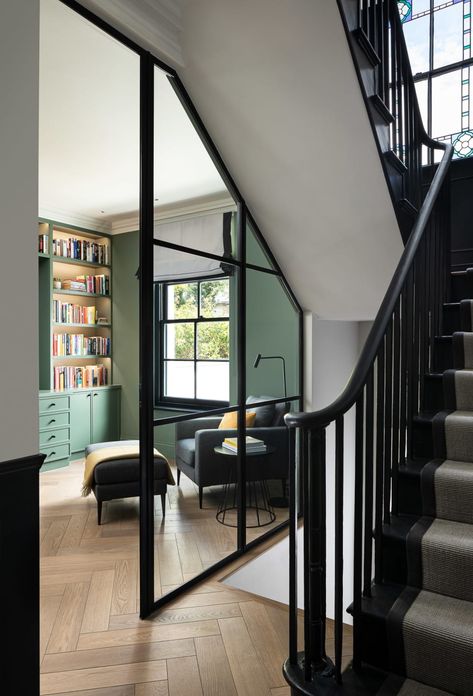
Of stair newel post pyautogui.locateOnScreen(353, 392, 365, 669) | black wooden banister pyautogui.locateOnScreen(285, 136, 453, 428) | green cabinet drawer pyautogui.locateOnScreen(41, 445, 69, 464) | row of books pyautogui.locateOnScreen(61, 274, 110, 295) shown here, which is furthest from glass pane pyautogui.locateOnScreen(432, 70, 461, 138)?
green cabinet drawer pyautogui.locateOnScreen(41, 445, 69, 464)

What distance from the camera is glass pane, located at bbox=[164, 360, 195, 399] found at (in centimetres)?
266

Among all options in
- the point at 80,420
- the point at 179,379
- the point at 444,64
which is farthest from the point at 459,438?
the point at 80,420

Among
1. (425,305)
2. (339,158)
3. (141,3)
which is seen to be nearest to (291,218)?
(339,158)

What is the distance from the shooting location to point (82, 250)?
230 inches

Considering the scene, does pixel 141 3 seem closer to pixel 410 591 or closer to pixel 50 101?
pixel 50 101

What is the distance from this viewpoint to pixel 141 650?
212 cm

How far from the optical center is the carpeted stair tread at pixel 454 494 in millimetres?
1671

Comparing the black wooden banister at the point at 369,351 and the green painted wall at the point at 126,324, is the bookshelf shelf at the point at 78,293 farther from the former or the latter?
the black wooden banister at the point at 369,351

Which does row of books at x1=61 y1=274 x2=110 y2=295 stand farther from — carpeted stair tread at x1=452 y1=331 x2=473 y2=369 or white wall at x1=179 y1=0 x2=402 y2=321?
carpeted stair tread at x1=452 y1=331 x2=473 y2=369

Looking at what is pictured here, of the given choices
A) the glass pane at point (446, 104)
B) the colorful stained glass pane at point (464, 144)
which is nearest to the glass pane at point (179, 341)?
the colorful stained glass pane at point (464, 144)

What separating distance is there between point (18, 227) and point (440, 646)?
181 cm

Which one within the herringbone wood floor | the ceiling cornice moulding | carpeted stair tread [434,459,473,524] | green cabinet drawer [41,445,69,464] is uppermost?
the ceiling cornice moulding

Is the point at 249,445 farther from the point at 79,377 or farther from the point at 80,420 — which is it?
the point at 79,377

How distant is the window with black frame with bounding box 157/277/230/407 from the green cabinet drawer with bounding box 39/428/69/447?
2.80m
